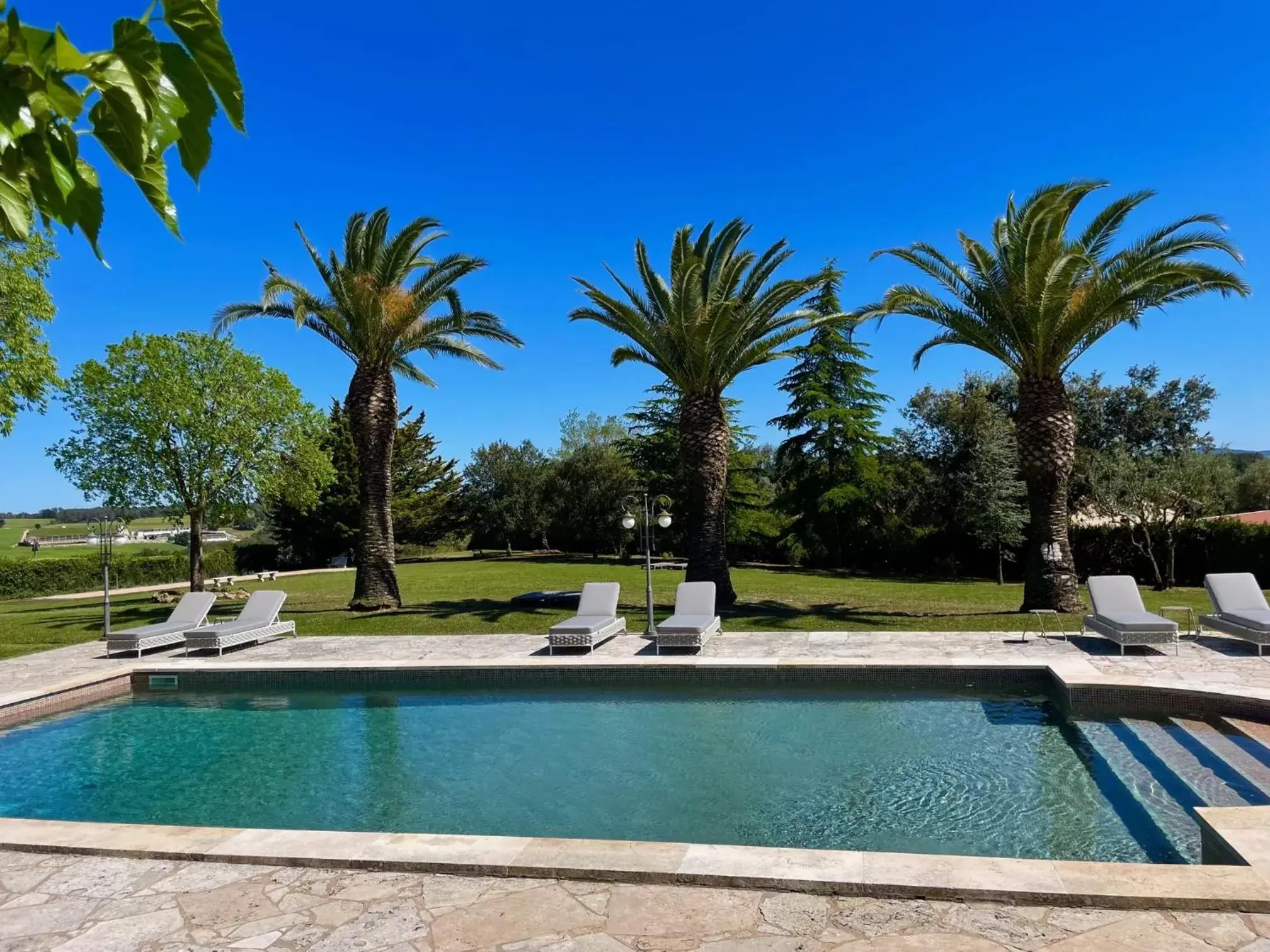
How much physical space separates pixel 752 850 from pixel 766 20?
44.7 feet

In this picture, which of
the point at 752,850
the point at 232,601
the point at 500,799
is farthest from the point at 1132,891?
the point at 232,601

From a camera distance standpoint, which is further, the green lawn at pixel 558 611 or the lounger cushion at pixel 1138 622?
the green lawn at pixel 558 611

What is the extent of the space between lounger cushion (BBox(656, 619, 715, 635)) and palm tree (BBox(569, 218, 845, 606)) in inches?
155

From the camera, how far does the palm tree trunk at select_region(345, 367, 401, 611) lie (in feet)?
62.5

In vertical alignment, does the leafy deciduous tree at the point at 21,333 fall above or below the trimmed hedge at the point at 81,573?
above

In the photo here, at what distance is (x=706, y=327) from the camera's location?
1750 cm

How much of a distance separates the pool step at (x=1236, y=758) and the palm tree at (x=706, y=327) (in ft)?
34.2

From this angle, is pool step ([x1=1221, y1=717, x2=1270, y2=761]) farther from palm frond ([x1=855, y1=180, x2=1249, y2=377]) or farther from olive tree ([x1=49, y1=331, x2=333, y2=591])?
olive tree ([x1=49, y1=331, x2=333, y2=591])

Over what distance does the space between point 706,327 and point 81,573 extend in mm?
29952

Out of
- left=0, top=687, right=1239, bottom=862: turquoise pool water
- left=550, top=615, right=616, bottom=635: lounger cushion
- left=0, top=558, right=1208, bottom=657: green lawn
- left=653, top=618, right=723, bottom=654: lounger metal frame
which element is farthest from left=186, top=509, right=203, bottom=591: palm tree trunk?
left=653, top=618, right=723, bottom=654: lounger metal frame

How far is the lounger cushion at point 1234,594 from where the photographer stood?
13.4m

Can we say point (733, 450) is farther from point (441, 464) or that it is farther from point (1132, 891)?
point (1132, 891)

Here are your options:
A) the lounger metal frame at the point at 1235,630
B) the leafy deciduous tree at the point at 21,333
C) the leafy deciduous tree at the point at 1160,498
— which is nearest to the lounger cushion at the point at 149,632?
the leafy deciduous tree at the point at 21,333

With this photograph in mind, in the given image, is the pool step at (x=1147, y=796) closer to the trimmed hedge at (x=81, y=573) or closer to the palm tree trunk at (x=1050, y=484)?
the palm tree trunk at (x=1050, y=484)
